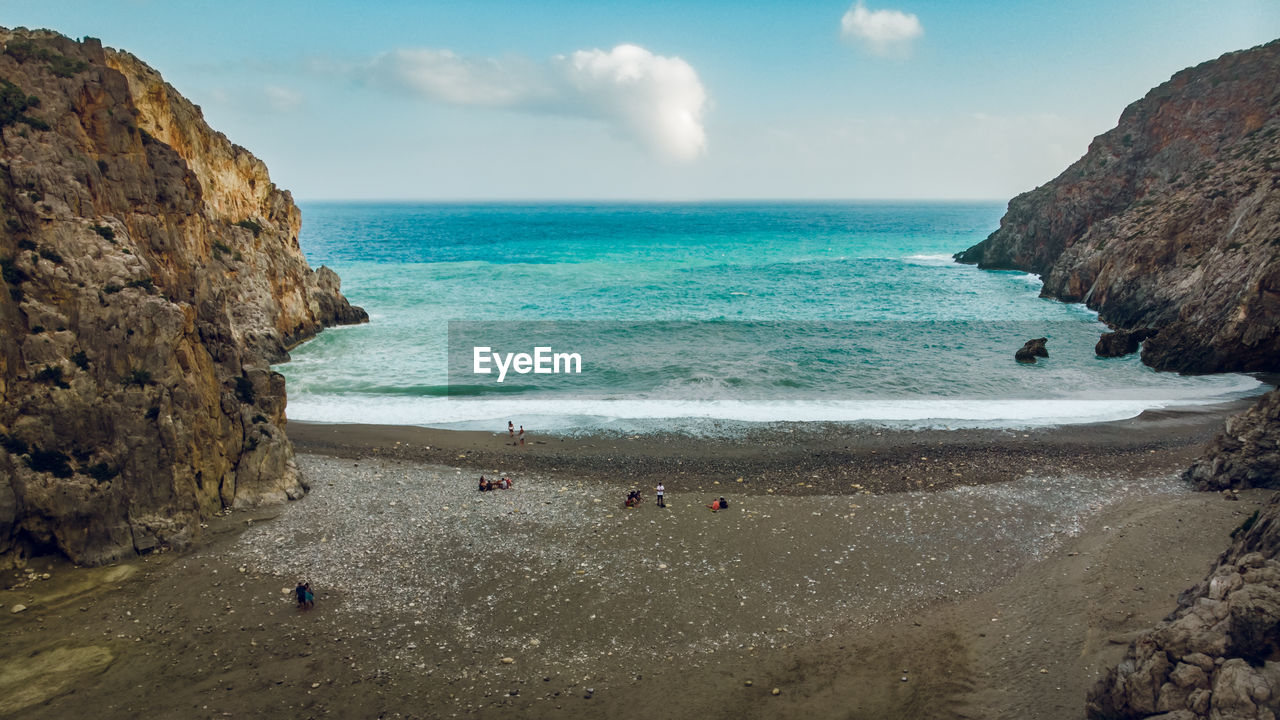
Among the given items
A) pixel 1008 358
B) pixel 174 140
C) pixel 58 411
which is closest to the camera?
pixel 58 411

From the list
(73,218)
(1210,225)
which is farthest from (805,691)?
(1210,225)

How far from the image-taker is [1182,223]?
50781 millimetres

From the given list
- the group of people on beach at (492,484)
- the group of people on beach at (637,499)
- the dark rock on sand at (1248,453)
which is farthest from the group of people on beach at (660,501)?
the dark rock on sand at (1248,453)

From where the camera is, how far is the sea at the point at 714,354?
36.8 meters

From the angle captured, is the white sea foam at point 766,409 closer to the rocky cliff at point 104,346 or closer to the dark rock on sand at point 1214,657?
the rocky cliff at point 104,346

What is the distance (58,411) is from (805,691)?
73.1ft

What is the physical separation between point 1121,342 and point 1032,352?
5409 millimetres

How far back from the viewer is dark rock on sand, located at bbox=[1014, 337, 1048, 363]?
1794 inches

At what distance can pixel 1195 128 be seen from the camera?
6575cm

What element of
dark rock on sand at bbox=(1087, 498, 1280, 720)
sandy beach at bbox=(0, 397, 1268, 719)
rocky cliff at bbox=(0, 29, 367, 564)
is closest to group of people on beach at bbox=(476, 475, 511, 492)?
sandy beach at bbox=(0, 397, 1268, 719)

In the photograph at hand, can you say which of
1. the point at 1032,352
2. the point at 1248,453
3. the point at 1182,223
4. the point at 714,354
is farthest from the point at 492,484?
the point at 1182,223

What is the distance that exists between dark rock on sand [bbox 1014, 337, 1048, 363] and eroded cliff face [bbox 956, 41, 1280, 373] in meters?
5.50

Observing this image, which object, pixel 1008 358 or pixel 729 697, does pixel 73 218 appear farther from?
pixel 1008 358

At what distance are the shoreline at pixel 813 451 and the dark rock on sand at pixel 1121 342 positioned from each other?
999 cm
